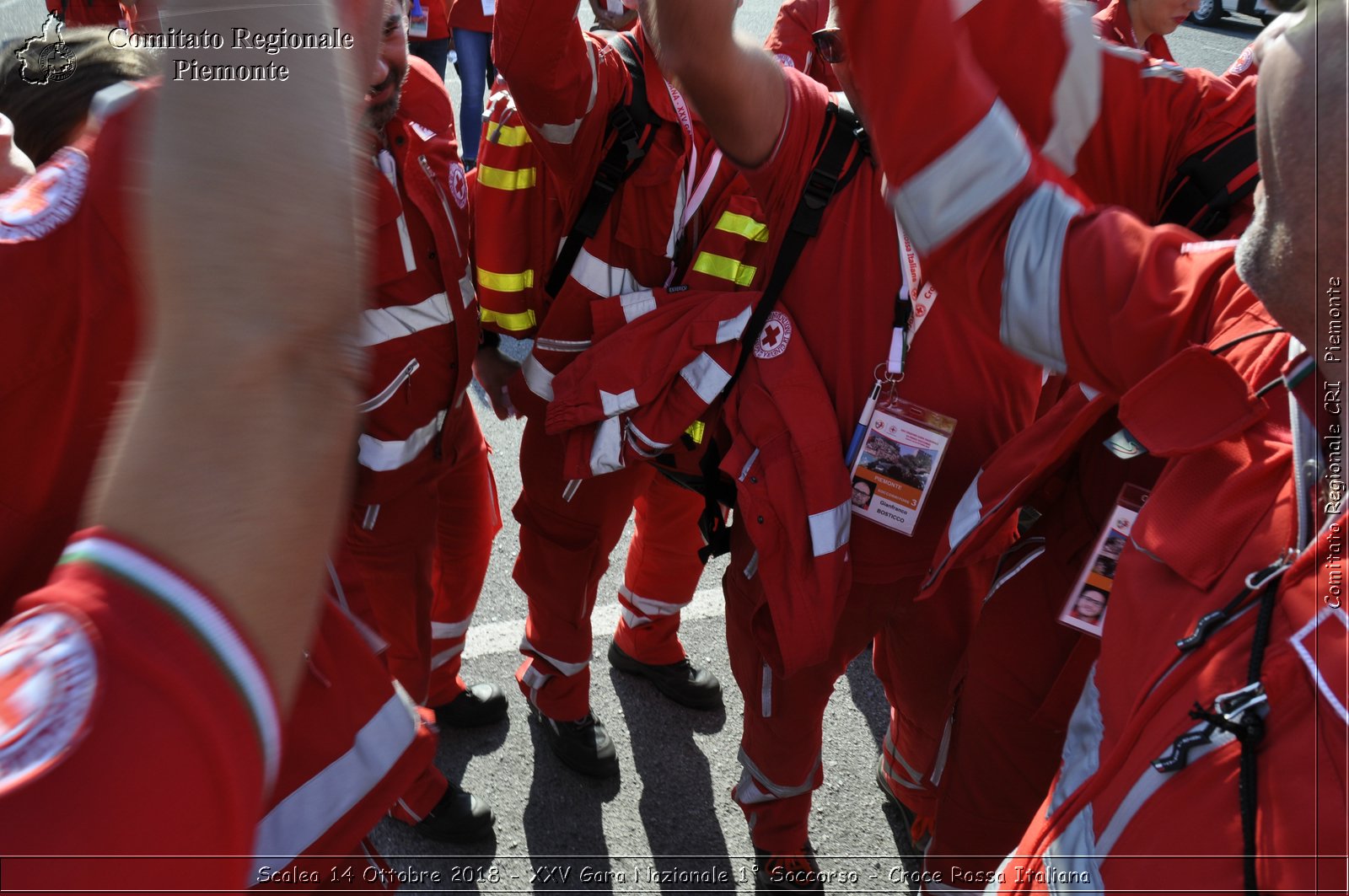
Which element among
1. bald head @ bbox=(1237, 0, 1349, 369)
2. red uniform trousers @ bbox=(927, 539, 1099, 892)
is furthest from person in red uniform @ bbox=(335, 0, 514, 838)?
bald head @ bbox=(1237, 0, 1349, 369)

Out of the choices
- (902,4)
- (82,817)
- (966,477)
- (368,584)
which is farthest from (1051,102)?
(368,584)

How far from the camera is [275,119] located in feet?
1.22

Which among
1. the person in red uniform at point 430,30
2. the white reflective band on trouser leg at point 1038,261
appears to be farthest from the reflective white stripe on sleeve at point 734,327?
the person in red uniform at point 430,30

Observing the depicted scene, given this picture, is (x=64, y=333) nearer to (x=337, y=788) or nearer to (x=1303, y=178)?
(x=337, y=788)

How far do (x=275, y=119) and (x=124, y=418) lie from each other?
0.15 meters

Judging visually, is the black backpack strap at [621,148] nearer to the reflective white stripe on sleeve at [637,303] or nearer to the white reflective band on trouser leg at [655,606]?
the reflective white stripe on sleeve at [637,303]

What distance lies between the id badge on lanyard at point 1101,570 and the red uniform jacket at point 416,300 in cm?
141

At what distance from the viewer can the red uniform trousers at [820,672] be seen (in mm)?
2023

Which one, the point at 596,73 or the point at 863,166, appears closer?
the point at 863,166

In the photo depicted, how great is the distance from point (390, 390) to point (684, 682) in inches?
53.5

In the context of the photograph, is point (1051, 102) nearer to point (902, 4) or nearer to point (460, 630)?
point (902, 4)

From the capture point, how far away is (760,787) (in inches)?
88.0

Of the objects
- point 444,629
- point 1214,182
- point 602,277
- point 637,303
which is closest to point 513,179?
point 602,277

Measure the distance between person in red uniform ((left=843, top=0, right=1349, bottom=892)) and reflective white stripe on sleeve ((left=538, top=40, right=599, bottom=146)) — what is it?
119 cm
